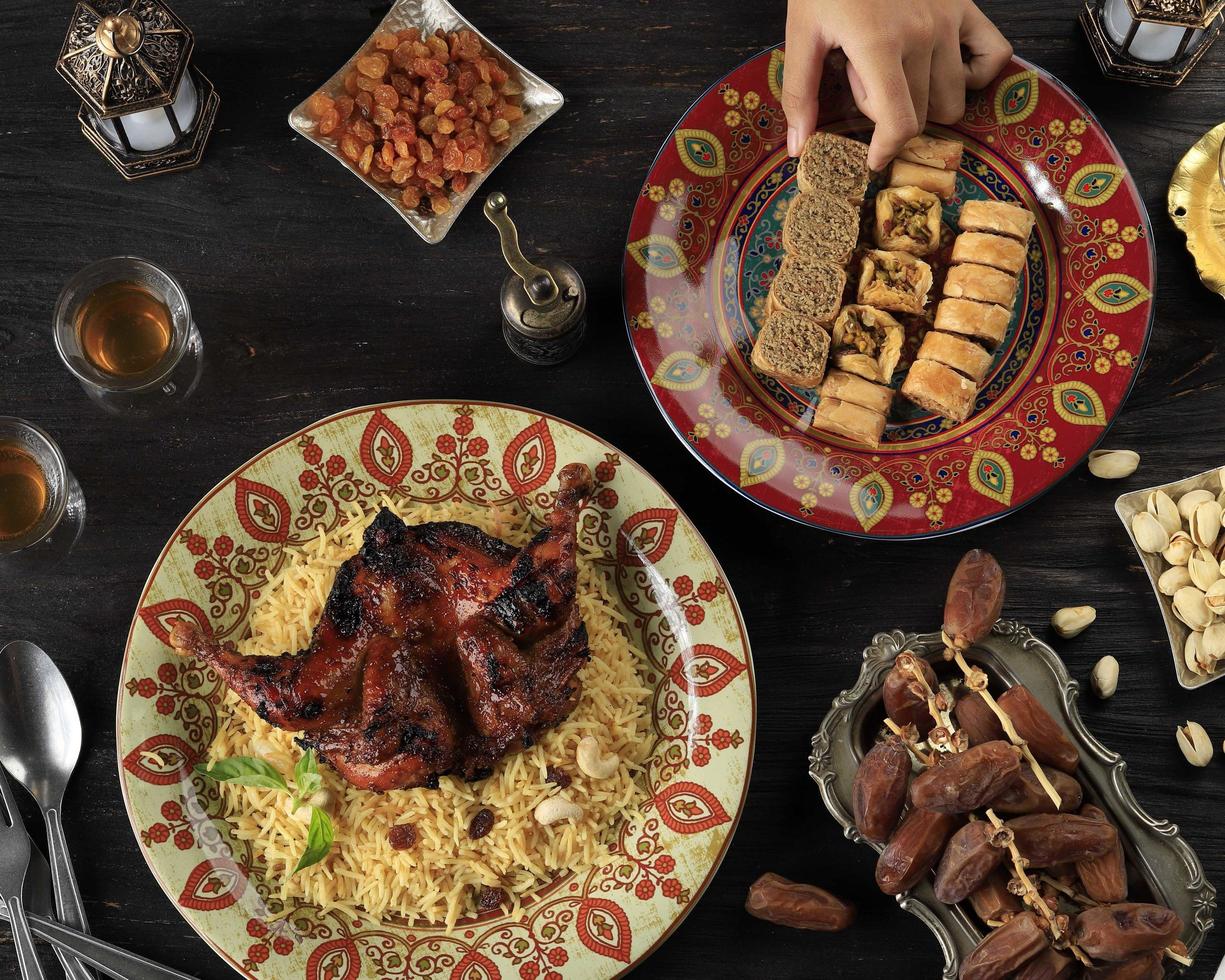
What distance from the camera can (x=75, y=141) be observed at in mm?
3451

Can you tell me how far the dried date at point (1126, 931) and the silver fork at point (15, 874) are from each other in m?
2.98

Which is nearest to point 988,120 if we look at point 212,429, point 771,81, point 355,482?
point 771,81

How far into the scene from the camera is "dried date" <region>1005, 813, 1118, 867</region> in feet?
8.23

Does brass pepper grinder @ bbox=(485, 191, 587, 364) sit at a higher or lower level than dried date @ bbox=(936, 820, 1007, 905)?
higher

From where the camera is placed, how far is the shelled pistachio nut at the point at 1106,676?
3.17m

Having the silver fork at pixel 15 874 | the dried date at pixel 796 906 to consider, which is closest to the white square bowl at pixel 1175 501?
the dried date at pixel 796 906

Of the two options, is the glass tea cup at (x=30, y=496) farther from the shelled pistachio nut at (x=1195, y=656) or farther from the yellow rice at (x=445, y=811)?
the shelled pistachio nut at (x=1195, y=656)

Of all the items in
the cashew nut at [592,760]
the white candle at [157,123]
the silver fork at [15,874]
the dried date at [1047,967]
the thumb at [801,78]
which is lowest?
the silver fork at [15,874]

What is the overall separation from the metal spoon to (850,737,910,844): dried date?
241 centimetres

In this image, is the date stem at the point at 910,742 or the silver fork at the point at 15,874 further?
the silver fork at the point at 15,874

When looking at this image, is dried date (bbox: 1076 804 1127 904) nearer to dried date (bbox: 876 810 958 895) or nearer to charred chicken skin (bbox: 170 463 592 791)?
dried date (bbox: 876 810 958 895)

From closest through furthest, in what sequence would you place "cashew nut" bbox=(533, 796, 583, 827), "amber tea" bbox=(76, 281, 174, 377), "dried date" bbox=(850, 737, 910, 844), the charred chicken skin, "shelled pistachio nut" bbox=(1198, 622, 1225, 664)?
"dried date" bbox=(850, 737, 910, 844) → the charred chicken skin → "cashew nut" bbox=(533, 796, 583, 827) → "shelled pistachio nut" bbox=(1198, 622, 1225, 664) → "amber tea" bbox=(76, 281, 174, 377)

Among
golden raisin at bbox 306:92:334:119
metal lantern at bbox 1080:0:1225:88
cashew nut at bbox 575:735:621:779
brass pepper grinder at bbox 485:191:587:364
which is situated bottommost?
cashew nut at bbox 575:735:621:779

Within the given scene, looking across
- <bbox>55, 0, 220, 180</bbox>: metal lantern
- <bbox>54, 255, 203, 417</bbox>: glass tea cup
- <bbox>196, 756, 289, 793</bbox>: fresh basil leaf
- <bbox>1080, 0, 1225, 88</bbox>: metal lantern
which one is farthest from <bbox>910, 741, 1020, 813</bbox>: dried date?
<bbox>55, 0, 220, 180</bbox>: metal lantern
